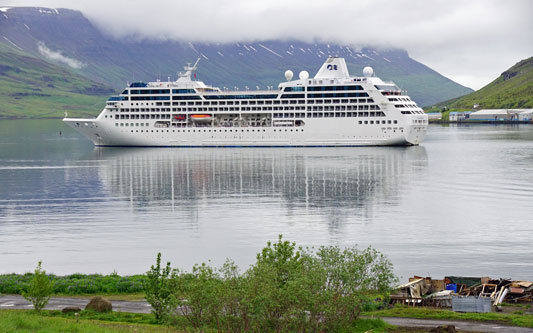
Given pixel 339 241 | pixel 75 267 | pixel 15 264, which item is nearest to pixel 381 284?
pixel 339 241

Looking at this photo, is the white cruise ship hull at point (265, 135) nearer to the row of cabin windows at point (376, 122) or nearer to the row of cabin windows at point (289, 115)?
the row of cabin windows at point (376, 122)

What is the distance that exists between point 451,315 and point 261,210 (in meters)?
26.6

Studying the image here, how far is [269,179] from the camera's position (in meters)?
69.0

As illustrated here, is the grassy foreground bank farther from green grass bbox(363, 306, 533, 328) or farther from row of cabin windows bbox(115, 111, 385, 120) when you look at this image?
row of cabin windows bbox(115, 111, 385, 120)

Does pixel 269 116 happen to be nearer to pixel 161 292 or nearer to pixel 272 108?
pixel 272 108

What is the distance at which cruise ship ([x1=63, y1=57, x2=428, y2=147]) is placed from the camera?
4222 inches

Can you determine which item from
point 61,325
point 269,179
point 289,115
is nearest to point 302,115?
point 289,115

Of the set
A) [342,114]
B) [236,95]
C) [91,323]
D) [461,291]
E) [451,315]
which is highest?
[236,95]

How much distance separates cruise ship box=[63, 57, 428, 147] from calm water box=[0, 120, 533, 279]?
17.3 meters

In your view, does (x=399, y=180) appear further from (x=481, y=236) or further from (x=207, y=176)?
(x=481, y=236)

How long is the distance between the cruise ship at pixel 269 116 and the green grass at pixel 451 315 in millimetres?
82064

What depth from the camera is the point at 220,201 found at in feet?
181

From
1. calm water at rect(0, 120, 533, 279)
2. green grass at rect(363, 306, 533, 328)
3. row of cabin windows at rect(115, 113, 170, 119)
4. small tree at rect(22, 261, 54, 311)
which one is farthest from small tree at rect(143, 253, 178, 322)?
row of cabin windows at rect(115, 113, 170, 119)

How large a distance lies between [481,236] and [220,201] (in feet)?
74.4
